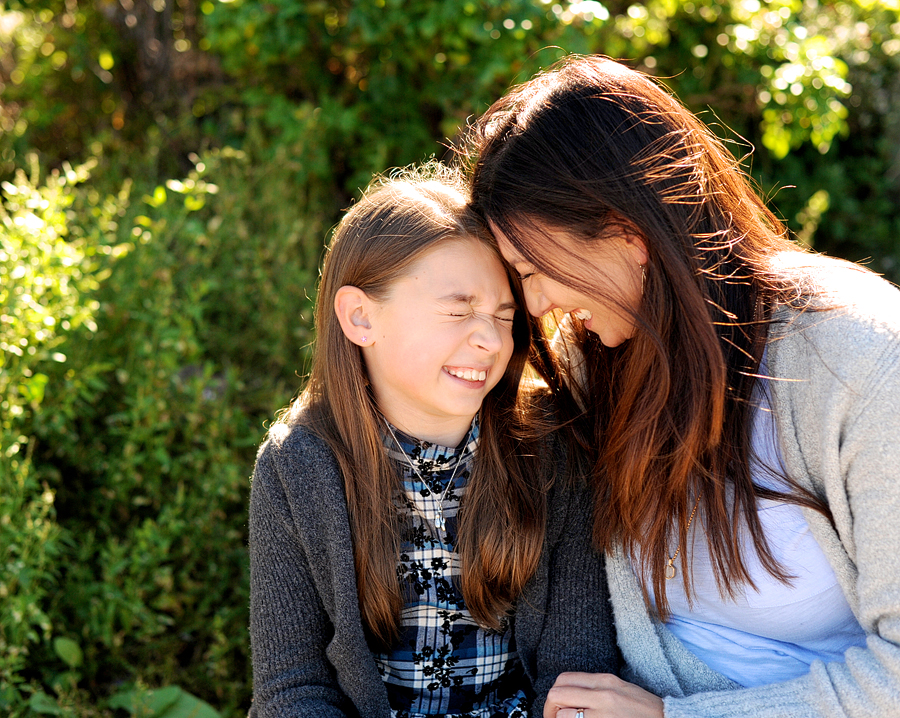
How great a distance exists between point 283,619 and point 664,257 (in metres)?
1.16

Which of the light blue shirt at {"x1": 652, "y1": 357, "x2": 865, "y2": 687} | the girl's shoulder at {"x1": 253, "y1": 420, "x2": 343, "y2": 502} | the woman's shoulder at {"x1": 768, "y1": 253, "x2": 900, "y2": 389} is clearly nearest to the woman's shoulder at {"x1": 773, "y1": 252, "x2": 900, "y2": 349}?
the woman's shoulder at {"x1": 768, "y1": 253, "x2": 900, "y2": 389}

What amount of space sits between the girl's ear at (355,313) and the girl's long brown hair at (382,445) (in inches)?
1.2

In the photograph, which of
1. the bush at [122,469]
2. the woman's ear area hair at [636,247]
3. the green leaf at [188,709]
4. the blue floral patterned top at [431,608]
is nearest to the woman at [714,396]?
the woman's ear area hair at [636,247]

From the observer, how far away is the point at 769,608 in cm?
170

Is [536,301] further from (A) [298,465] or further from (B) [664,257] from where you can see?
(A) [298,465]

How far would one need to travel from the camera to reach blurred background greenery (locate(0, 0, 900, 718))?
93.8 inches

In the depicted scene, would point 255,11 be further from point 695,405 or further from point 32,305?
point 695,405

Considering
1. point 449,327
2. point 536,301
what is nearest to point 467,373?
point 449,327

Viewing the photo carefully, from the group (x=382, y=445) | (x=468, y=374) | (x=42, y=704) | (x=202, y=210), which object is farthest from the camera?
(x=202, y=210)

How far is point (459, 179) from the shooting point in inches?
81.1

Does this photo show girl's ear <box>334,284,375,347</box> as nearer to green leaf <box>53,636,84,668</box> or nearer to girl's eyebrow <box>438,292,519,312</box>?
girl's eyebrow <box>438,292,519,312</box>

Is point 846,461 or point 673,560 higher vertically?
point 846,461

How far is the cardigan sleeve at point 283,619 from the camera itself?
6.33 feet

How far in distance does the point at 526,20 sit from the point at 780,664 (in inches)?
95.7
